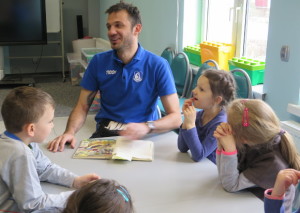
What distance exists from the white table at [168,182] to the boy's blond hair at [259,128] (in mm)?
197

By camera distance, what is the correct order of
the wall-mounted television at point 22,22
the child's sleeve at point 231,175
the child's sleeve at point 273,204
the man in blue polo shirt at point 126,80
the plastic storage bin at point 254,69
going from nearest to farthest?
the child's sleeve at point 273,204 → the child's sleeve at point 231,175 → the man in blue polo shirt at point 126,80 → the plastic storage bin at point 254,69 → the wall-mounted television at point 22,22

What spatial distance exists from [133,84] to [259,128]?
89cm

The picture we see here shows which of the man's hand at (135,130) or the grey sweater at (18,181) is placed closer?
the grey sweater at (18,181)

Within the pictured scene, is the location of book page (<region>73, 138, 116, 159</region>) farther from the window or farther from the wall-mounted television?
the wall-mounted television

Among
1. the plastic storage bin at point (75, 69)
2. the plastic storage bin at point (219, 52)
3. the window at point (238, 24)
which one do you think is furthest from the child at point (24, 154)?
the plastic storage bin at point (75, 69)

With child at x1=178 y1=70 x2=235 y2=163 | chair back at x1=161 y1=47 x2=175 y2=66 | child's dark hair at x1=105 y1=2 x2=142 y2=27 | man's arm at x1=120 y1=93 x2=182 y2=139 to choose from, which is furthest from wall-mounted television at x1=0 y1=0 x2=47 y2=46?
child at x1=178 y1=70 x2=235 y2=163

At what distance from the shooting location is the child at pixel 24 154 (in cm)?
→ 106

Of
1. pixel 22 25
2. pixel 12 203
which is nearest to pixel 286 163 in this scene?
pixel 12 203

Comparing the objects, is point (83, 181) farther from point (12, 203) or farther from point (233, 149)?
point (233, 149)

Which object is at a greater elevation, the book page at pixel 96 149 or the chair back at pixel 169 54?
the chair back at pixel 169 54

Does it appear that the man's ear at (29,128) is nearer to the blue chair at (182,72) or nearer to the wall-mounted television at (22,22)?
the blue chair at (182,72)

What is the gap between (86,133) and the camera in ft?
7.07

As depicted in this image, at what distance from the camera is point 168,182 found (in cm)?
131

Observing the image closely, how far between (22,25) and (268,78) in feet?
14.2
